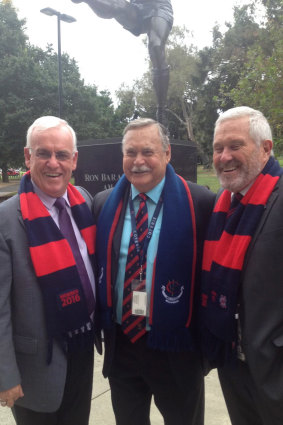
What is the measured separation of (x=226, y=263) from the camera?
1.83 meters

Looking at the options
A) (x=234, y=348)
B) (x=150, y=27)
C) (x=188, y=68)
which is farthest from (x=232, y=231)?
(x=188, y=68)

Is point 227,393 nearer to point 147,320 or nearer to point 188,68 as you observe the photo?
point 147,320

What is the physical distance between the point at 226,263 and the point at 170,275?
0.37 meters

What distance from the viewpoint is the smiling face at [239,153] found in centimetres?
189

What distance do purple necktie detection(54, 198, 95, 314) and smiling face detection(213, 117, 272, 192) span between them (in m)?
0.86

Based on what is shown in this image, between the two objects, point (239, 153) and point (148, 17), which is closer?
point (239, 153)

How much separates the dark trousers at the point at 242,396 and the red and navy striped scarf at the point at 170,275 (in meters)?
0.26

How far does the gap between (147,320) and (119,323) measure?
0.17 meters

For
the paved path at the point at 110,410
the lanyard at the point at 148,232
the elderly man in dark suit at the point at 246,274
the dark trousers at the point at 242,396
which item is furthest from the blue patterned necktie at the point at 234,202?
the paved path at the point at 110,410

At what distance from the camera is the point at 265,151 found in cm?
192

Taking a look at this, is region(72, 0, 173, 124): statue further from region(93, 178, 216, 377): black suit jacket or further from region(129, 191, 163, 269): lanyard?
region(129, 191, 163, 269): lanyard

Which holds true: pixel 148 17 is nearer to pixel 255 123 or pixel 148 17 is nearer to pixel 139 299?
pixel 255 123

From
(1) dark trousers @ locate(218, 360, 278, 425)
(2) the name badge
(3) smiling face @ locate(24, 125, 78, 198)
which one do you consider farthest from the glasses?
(1) dark trousers @ locate(218, 360, 278, 425)

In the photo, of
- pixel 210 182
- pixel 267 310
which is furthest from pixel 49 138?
pixel 210 182
